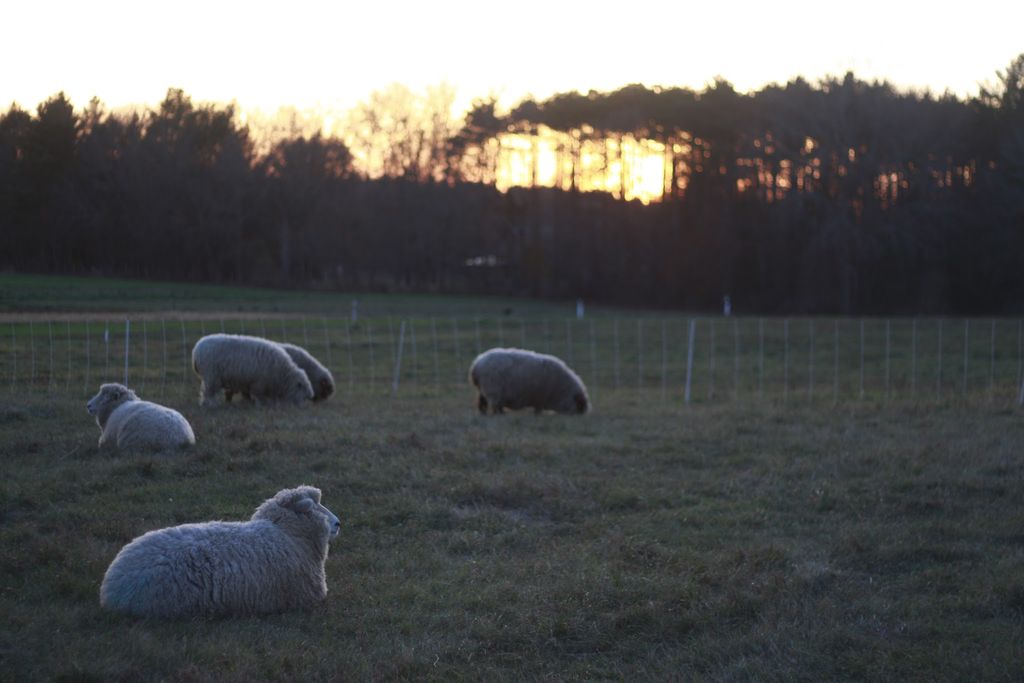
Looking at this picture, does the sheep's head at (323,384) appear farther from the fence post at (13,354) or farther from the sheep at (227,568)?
the sheep at (227,568)

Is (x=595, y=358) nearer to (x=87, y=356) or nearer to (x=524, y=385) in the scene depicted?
(x=524, y=385)

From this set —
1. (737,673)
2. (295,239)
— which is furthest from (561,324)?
(737,673)

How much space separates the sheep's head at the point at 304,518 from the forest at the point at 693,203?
A: 19395 millimetres

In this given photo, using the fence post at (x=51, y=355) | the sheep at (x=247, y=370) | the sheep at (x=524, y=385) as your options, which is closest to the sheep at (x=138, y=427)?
the sheep at (x=247, y=370)

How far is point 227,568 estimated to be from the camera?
A: 5.85 metres

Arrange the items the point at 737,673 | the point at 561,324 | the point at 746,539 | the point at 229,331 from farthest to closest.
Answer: the point at 561,324 < the point at 229,331 < the point at 746,539 < the point at 737,673

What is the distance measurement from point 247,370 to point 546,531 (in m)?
7.48

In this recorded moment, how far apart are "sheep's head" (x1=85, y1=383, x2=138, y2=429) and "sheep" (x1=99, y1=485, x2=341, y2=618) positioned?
453cm

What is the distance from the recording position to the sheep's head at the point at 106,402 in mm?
10281

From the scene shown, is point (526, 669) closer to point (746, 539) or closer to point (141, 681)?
point (141, 681)

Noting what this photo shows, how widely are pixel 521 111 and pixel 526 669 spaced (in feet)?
153

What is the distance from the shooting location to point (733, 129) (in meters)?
46.5

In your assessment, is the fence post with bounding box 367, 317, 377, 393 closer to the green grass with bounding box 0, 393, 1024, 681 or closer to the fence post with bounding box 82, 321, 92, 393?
the fence post with bounding box 82, 321, 92, 393

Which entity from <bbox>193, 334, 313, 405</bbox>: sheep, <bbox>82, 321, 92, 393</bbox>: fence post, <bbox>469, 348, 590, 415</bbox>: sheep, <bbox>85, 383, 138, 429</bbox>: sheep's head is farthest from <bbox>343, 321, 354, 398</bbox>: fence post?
<bbox>85, 383, 138, 429</bbox>: sheep's head
